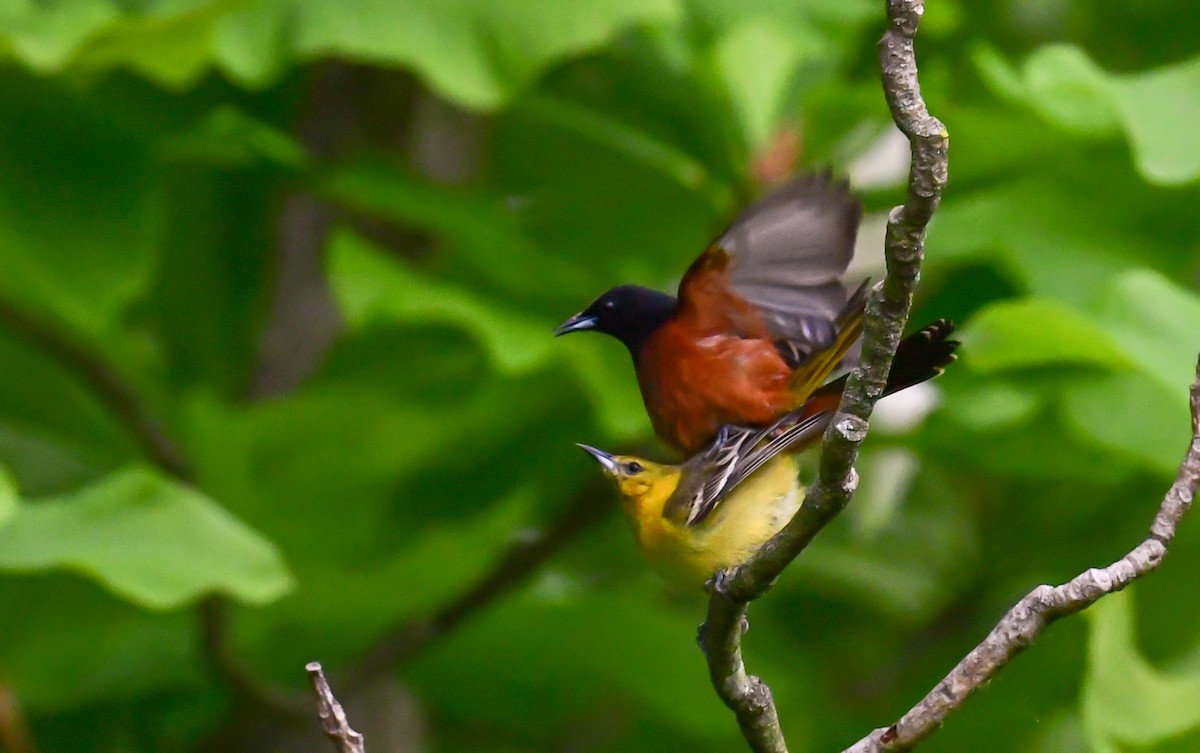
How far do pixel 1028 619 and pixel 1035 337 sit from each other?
1011 mm

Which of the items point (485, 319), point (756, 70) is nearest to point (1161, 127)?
point (756, 70)

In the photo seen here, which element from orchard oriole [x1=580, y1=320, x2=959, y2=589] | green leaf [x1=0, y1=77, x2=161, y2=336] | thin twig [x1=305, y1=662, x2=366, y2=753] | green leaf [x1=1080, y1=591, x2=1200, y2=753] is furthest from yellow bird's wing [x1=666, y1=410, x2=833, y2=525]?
green leaf [x1=0, y1=77, x2=161, y2=336]

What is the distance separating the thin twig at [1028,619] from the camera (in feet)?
4.09

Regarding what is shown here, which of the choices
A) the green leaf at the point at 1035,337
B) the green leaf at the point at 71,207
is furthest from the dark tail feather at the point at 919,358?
the green leaf at the point at 71,207

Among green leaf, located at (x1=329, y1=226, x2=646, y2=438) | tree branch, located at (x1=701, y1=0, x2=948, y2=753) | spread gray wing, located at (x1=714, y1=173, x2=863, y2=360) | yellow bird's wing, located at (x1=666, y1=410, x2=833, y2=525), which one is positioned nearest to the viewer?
tree branch, located at (x1=701, y1=0, x2=948, y2=753)

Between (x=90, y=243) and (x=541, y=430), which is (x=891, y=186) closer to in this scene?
(x=541, y=430)

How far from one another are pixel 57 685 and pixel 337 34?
1.31 metres

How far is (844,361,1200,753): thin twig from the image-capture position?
1247 mm

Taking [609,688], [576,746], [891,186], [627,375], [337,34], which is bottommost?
[576,746]

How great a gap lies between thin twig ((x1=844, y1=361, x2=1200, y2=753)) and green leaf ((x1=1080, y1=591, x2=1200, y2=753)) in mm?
925

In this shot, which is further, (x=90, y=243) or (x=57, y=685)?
(x=57, y=685)

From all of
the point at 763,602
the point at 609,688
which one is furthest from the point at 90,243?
the point at 763,602

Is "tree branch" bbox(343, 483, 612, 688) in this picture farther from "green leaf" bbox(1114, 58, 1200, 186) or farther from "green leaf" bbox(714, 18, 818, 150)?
"green leaf" bbox(1114, 58, 1200, 186)

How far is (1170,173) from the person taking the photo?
7.67 ft
